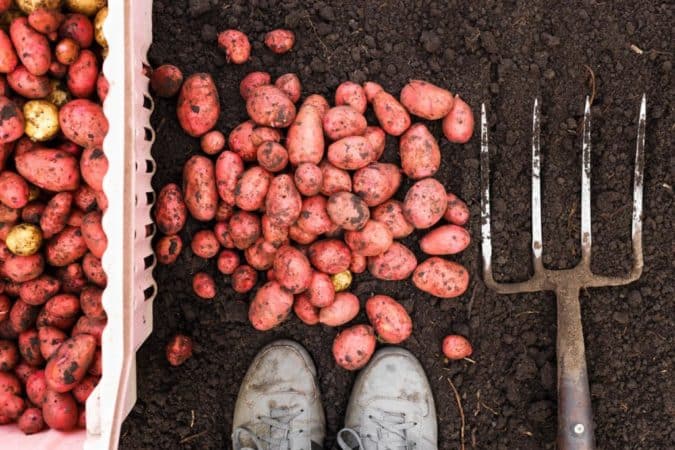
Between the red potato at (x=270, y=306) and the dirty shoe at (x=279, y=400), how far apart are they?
5.8 inches

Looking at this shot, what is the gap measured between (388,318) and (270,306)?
38 centimetres

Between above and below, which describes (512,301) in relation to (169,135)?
below

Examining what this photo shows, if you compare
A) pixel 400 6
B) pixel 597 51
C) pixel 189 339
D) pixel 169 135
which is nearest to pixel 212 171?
pixel 169 135

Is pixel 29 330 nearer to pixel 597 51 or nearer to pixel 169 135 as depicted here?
pixel 169 135

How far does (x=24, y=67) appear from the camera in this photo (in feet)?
5.70

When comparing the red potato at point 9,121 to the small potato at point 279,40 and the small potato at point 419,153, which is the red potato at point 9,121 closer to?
the small potato at point 279,40

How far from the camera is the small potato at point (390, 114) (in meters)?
1.96

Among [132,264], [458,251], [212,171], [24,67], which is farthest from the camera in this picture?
[458,251]

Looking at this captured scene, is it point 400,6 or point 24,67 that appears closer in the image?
point 24,67

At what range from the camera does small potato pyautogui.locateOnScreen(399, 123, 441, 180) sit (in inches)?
76.8

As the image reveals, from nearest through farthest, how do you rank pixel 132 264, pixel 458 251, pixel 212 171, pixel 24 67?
pixel 132 264
pixel 24 67
pixel 212 171
pixel 458 251

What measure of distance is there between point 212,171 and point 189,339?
0.56 meters

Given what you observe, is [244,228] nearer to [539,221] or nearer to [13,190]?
[13,190]

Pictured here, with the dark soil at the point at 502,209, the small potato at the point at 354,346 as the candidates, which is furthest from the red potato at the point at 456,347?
the small potato at the point at 354,346
